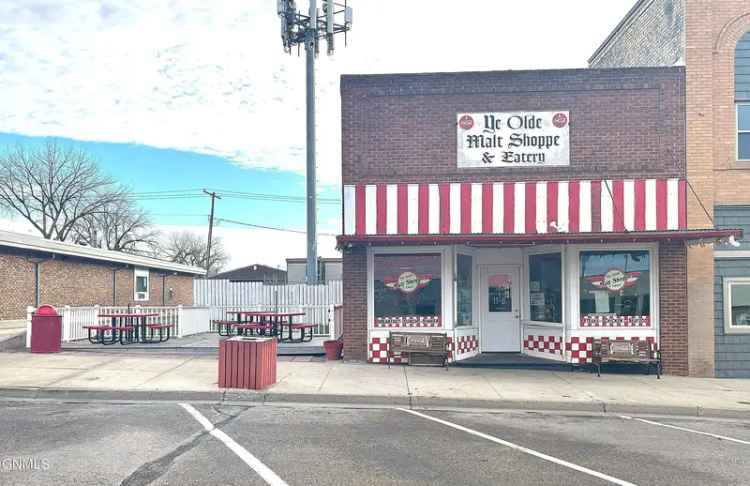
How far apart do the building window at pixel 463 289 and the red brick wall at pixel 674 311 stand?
4.12 metres

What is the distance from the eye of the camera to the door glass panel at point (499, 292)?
45.8 ft

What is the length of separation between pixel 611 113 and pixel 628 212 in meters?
2.26

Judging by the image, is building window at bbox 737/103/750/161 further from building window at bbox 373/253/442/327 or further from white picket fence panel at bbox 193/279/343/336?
white picket fence panel at bbox 193/279/343/336

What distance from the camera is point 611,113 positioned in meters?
13.1

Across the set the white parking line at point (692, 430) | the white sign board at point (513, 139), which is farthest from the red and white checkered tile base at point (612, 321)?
the white parking line at point (692, 430)

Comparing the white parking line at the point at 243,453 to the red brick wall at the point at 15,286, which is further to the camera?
the red brick wall at the point at 15,286

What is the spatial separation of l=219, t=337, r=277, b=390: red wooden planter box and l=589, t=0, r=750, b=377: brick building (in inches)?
360

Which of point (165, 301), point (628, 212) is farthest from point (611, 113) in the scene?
point (165, 301)

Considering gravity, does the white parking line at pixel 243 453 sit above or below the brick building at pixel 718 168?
below

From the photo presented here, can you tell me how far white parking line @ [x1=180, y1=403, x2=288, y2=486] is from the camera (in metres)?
5.50

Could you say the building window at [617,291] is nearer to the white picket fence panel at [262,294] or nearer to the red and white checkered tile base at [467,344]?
the red and white checkered tile base at [467,344]

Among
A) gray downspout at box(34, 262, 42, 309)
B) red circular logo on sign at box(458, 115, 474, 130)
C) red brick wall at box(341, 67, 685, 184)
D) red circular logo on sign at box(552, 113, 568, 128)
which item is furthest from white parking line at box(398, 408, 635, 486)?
gray downspout at box(34, 262, 42, 309)

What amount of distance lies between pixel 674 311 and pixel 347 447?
9080 millimetres

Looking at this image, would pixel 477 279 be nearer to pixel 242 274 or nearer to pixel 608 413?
pixel 608 413
